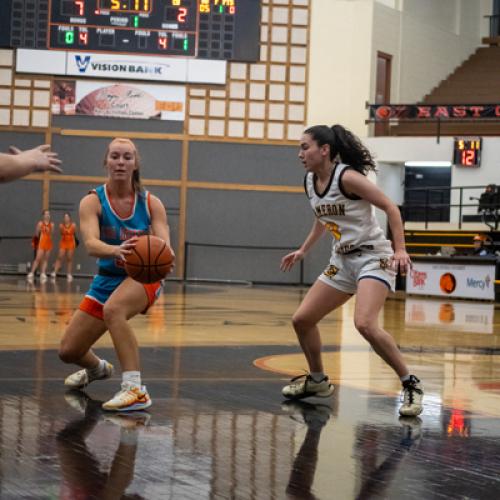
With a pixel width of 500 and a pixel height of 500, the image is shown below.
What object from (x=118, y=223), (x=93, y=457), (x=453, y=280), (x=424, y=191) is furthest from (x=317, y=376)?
(x=424, y=191)

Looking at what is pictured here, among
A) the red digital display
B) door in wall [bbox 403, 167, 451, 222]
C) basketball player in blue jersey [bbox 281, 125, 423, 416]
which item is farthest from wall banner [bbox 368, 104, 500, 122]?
basketball player in blue jersey [bbox 281, 125, 423, 416]

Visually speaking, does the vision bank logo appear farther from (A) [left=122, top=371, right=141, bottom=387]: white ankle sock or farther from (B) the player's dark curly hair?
(A) [left=122, top=371, right=141, bottom=387]: white ankle sock

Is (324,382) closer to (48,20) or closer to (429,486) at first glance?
(429,486)

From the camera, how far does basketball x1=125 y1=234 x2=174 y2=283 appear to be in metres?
6.25

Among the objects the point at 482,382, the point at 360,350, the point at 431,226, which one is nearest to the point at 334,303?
the point at 482,382

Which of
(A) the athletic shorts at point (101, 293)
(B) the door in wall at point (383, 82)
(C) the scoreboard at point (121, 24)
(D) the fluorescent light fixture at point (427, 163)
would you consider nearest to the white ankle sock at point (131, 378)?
(A) the athletic shorts at point (101, 293)

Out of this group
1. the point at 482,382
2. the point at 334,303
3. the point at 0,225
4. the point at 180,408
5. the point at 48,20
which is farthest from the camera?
the point at 0,225

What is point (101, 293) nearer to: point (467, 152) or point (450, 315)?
point (450, 315)

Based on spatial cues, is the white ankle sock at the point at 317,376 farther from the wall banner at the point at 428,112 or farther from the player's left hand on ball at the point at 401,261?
the wall banner at the point at 428,112

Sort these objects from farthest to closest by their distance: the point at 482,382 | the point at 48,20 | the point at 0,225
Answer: the point at 0,225 < the point at 48,20 < the point at 482,382

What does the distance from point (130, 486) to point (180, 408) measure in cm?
211

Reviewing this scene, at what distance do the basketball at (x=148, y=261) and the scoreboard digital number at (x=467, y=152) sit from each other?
22799 millimetres

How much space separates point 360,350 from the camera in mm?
→ 10672

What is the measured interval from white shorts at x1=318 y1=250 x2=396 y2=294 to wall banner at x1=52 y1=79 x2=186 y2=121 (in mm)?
22811
